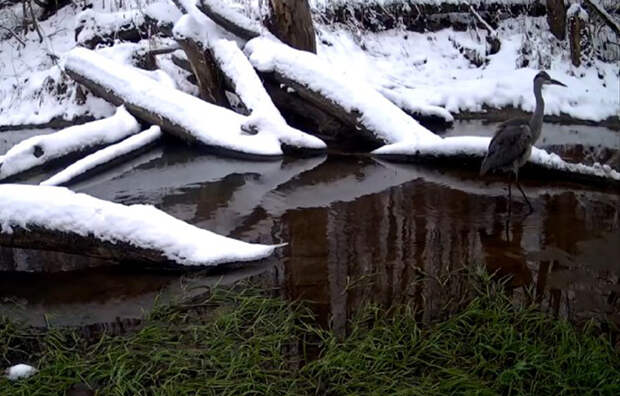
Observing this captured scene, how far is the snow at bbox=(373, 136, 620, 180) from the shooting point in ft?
19.2

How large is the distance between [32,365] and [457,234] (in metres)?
2.91

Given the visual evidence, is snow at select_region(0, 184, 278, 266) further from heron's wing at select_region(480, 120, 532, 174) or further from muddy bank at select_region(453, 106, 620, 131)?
muddy bank at select_region(453, 106, 620, 131)

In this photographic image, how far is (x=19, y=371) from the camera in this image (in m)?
3.15

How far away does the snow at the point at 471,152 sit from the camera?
586 cm

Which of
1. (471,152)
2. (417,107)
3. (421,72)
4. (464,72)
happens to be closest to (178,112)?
(417,107)

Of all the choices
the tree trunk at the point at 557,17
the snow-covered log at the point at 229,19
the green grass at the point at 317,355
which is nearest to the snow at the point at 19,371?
the green grass at the point at 317,355

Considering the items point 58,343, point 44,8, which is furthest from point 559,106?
point 44,8

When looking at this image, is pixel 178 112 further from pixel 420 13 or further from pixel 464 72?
pixel 420 13

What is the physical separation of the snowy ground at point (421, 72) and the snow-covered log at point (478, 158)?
1619 mm

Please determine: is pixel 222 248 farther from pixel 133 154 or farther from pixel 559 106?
pixel 559 106

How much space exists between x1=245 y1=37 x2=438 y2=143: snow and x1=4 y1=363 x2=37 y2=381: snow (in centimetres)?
454

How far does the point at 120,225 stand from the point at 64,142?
3.13m

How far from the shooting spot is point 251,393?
116 inches

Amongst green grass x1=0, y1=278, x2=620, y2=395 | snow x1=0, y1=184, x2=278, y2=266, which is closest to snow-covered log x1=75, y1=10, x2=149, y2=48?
snow x1=0, y1=184, x2=278, y2=266
